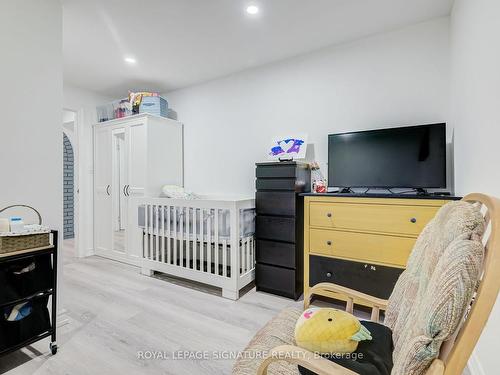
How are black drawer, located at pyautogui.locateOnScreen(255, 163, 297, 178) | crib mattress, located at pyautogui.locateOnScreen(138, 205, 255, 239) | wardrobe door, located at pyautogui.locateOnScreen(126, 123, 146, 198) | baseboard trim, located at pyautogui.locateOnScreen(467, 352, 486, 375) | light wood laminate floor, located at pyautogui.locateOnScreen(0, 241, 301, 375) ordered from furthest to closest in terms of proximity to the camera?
wardrobe door, located at pyautogui.locateOnScreen(126, 123, 146, 198) < crib mattress, located at pyautogui.locateOnScreen(138, 205, 255, 239) < black drawer, located at pyautogui.locateOnScreen(255, 163, 297, 178) < light wood laminate floor, located at pyautogui.locateOnScreen(0, 241, 301, 375) < baseboard trim, located at pyautogui.locateOnScreen(467, 352, 486, 375)

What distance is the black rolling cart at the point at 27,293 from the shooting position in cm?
147

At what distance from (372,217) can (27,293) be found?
96.3 inches

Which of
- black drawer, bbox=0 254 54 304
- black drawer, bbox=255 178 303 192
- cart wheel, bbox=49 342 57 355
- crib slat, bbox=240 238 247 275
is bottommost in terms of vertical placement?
cart wheel, bbox=49 342 57 355

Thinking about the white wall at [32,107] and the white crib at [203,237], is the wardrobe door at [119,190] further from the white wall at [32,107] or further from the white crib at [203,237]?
the white wall at [32,107]

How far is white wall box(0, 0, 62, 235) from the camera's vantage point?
1.70 meters

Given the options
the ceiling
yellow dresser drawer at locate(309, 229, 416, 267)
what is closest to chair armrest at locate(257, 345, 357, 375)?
yellow dresser drawer at locate(309, 229, 416, 267)

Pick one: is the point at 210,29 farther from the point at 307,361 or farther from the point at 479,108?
the point at 307,361

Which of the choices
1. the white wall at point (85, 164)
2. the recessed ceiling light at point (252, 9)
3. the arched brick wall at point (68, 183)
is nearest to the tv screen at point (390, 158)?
the recessed ceiling light at point (252, 9)

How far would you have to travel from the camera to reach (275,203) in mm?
2506

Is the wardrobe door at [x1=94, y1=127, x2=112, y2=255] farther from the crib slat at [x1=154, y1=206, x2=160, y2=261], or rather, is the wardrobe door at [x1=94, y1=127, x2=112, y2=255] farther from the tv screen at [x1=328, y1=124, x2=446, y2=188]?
the tv screen at [x1=328, y1=124, x2=446, y2=188]

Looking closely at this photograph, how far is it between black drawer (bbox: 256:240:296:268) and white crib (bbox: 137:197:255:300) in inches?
6.3

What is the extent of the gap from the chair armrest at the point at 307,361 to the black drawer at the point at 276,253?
5.43 feet

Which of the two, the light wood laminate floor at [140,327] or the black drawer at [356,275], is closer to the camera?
the light wood laminate floor at [140,327]

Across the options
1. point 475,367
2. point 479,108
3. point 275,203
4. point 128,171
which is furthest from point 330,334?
point 128,171
